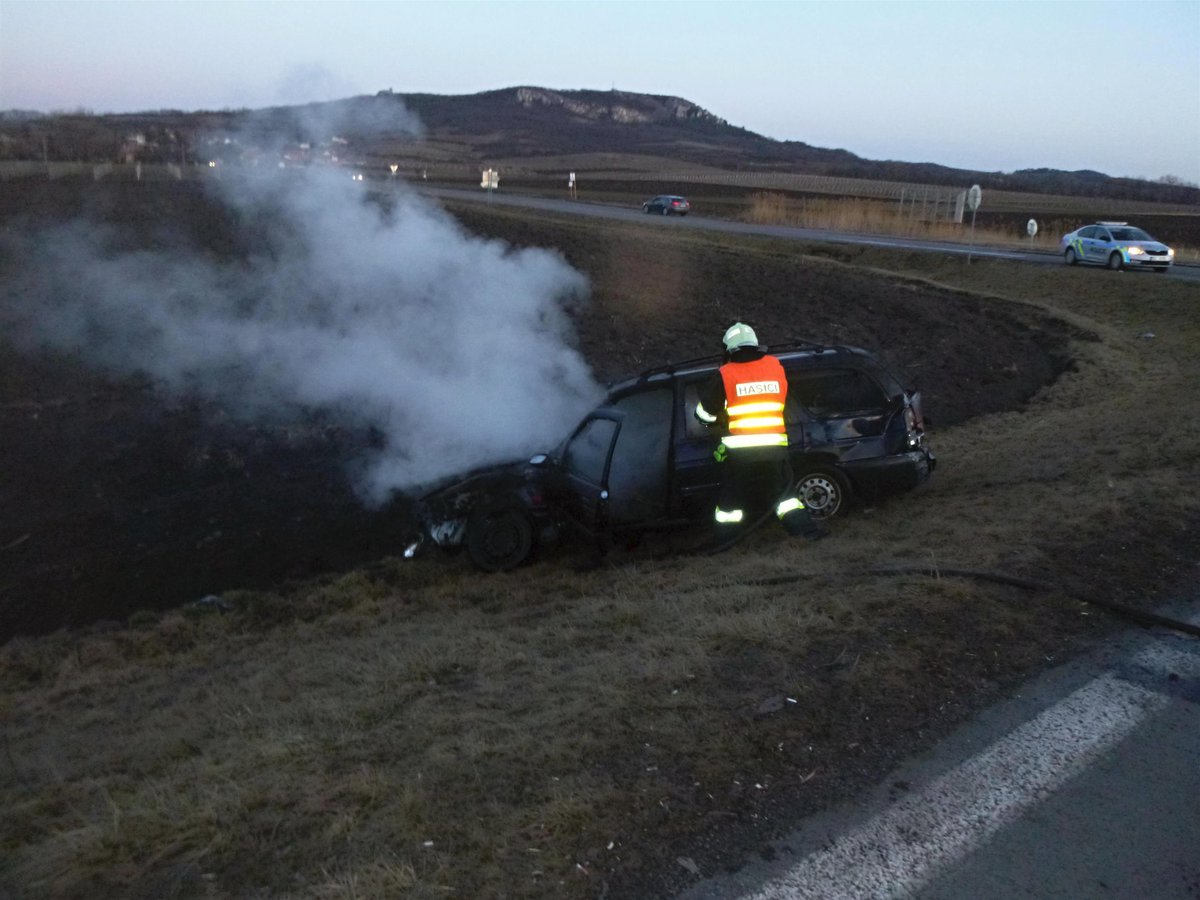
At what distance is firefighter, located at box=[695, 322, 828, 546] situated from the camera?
25.6 feet

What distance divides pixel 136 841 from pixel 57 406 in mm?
10226

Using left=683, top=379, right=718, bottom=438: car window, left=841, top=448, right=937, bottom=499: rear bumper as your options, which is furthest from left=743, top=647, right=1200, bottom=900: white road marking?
left=683, top=379, right=718, bottom=438: car window

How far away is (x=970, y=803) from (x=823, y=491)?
16.6ft

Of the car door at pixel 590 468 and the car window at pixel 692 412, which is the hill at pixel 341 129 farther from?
the car window at pixel 692 412

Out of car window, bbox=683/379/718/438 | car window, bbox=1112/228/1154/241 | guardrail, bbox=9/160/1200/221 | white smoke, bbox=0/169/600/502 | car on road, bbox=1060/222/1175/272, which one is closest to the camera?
car window, bbox=683/379/718/438

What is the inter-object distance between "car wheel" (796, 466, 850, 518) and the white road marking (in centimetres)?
391

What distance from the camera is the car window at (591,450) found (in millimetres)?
9008

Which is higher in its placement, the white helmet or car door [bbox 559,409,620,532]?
the white helmet

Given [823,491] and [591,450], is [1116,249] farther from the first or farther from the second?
[591,450]

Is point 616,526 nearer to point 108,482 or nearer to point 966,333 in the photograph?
point 108,482

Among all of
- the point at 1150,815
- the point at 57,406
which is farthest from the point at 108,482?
the point at 1150,815

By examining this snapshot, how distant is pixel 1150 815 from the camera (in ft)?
12.9

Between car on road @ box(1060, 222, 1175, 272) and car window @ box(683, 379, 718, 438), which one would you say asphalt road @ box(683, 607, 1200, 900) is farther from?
car on road @ box(1060, 222, 1175, 272)

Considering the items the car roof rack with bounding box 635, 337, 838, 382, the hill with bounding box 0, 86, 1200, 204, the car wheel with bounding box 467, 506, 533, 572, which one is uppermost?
the hill with bounding box 0, 86, 1200, 204
